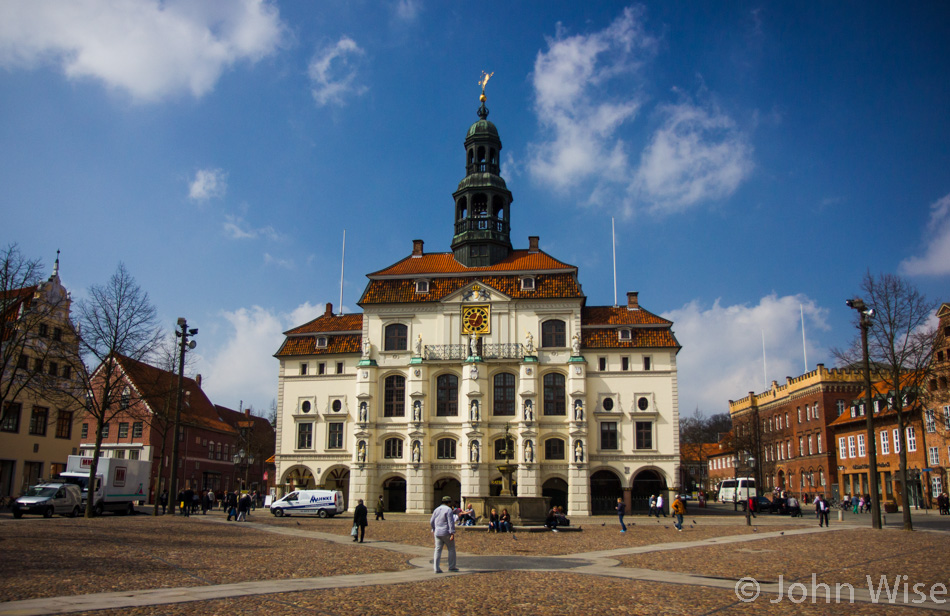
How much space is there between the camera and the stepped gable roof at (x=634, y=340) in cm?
5294

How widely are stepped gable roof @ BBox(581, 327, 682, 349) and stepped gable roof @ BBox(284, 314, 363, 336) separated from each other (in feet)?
60.7

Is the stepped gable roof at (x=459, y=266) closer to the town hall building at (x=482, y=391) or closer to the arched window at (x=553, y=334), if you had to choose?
the town hall building at (x=482, y=391)

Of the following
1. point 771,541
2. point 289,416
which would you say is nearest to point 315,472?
point 289,416

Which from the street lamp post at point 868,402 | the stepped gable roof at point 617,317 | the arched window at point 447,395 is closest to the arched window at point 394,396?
the arched window at point 447,395

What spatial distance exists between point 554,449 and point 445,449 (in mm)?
8052

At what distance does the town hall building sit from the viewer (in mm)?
51594

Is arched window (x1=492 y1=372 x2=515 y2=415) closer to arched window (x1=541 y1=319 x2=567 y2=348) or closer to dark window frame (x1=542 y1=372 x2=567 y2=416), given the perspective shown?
dark window frame (x1=542 y1=372 x2=567 y2=416)

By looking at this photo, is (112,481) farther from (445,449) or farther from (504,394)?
(504,394)

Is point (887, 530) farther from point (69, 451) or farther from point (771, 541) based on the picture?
point (69, 451)

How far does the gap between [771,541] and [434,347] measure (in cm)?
3195

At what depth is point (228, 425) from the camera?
79375 mm

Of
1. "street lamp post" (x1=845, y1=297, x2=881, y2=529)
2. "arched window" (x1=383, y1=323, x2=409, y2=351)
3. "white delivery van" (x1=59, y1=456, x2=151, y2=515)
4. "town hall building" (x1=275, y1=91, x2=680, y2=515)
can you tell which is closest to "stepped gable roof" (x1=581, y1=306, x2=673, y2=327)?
"town hall building" (x1=275, y1=91, x2=680, y2=515)

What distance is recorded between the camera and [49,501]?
34.8 metres

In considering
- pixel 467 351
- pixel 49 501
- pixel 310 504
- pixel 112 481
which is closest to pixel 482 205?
pixel 467 351
